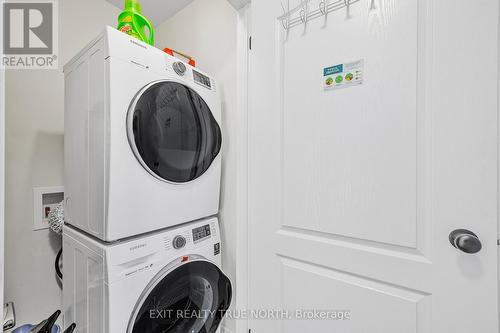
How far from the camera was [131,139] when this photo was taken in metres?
0.88

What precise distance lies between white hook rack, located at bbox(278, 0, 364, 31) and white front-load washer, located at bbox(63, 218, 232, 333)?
1.07 meters

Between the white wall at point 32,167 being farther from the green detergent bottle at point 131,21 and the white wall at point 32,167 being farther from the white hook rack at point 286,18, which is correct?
the white hook rack at point 286,18

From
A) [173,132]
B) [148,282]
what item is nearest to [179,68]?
[173,132]

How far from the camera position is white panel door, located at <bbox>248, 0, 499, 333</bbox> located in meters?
0.72

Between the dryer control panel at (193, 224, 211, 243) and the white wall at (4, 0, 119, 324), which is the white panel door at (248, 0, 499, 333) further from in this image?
the white wall at (4, 0, 119, 324)

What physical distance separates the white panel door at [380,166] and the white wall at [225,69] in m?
0.23

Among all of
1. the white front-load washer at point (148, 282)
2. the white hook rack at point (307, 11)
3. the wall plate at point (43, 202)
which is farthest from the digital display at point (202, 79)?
the wall plate at point (43, 202)

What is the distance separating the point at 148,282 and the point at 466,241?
1115mm

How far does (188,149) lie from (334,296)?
917 mm

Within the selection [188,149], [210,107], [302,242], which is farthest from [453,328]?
[210,107]

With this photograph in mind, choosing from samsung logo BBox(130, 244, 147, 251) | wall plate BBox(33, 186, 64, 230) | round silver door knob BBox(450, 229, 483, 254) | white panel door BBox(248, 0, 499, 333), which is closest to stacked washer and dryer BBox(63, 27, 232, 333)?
samsung logo BBox(130, 244, 147, 251)

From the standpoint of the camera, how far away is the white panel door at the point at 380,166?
28.3 inches

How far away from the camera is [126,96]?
878mm

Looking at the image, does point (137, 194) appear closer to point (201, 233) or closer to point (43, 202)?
point (201, 233)
